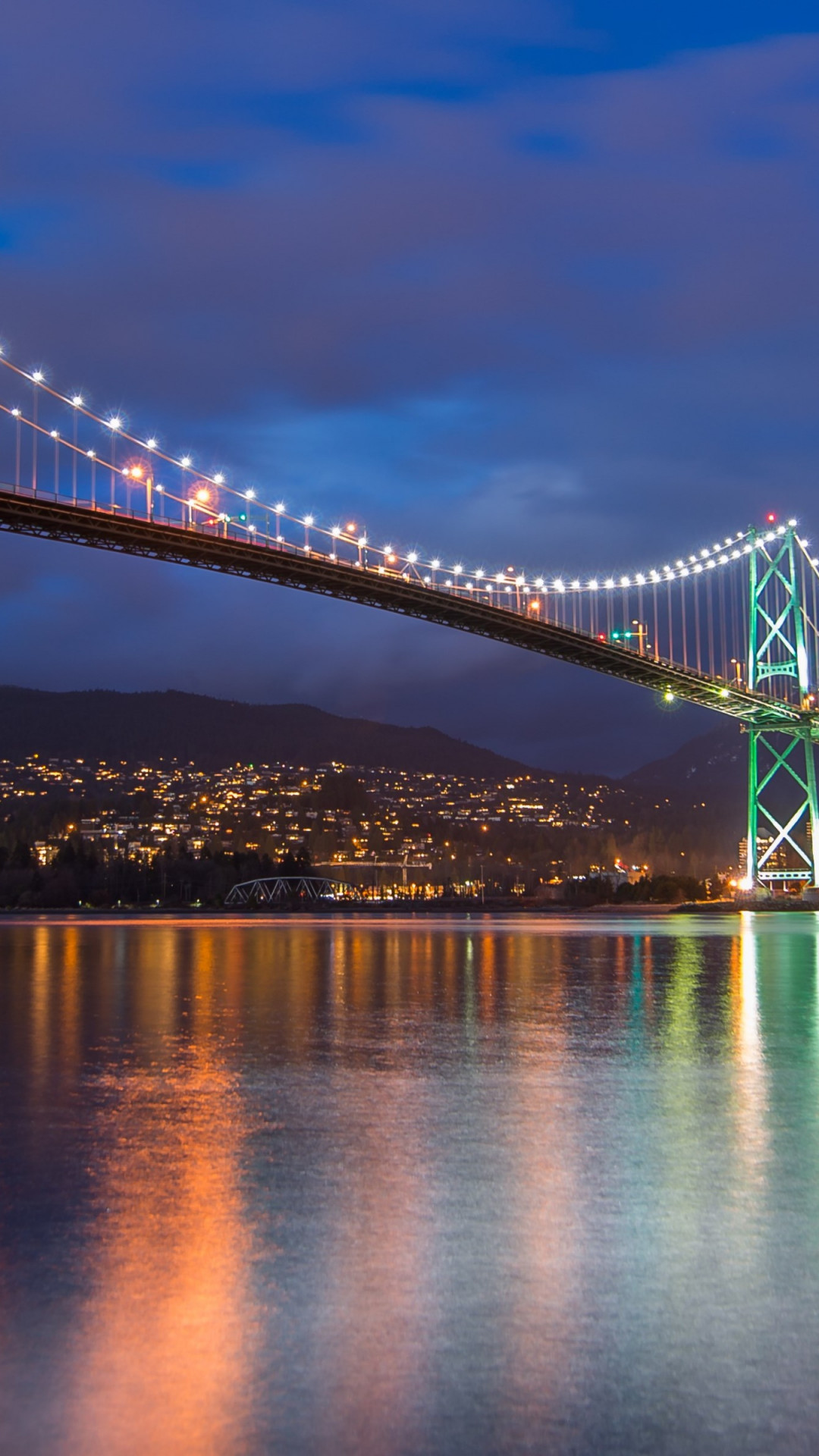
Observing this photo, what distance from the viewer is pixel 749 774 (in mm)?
53000

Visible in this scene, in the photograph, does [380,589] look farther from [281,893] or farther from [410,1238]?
[281,893]

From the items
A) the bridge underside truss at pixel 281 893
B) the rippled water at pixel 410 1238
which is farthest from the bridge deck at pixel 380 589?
the bridge underside truss at pixel 281 893

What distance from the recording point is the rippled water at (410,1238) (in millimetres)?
3789

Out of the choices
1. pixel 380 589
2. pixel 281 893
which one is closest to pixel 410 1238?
pixel 380 589

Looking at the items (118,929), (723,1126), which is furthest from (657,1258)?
(118,929)

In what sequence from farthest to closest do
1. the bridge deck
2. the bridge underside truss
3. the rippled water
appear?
the bridge underside truss < the bridge deck < the rippled water

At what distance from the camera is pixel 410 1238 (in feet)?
17.6

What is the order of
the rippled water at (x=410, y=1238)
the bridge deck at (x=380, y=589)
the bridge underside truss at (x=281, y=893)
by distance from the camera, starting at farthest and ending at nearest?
the bridge underside truss at (x=281, y=893), the bridge deck at (x=380, y=589), the rippled water at (x=410, y=1238)

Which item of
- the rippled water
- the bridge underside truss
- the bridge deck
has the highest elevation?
the bridge deck

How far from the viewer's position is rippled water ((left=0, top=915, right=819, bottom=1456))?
3.79 meters

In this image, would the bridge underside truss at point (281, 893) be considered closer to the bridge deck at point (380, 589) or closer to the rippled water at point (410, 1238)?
the bridge deck at point (380, 589)

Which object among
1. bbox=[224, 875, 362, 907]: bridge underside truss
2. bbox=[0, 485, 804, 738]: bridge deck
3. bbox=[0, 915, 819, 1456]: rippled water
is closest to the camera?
bbox=[0, 915, 819, 1456]: rippled water

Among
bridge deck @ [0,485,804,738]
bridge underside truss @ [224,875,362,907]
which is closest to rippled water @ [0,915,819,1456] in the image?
bridge deck @ [0,485,804,738]

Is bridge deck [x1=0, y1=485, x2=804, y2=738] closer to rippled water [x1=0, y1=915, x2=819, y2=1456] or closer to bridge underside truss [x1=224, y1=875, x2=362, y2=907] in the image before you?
rippled water [x1=0, y1=915, x2=819, y2=1456]
